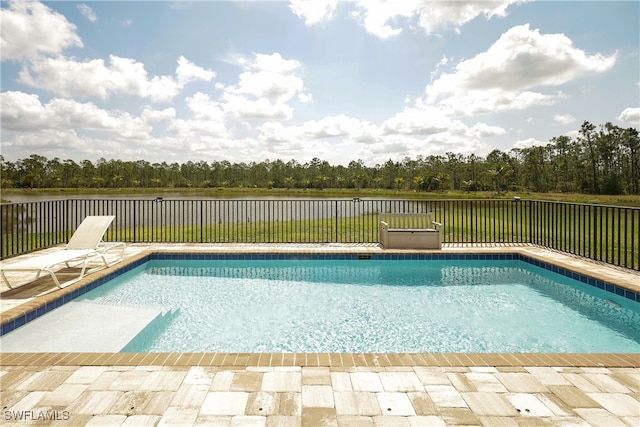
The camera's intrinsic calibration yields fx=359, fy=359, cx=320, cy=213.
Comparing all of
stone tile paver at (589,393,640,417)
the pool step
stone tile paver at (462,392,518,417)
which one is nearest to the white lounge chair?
the pool step

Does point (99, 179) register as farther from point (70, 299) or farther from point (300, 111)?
point (70, 299)

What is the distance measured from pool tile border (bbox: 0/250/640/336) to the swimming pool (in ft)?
0.18

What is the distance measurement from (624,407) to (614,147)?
51.4 meters

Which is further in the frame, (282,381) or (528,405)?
(282,381)

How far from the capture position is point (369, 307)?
471 cm

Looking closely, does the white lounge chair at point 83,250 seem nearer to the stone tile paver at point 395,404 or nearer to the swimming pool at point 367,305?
the swimming pool at point 367,305

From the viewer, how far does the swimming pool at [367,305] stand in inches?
143

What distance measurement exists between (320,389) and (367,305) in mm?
2647

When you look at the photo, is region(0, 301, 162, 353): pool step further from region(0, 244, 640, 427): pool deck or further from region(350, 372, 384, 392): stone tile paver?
region(350, 372, 384, 392): stone tile paver

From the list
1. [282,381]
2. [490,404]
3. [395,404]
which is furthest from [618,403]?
[282,381]

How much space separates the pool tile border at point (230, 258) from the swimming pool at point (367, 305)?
0.18ft

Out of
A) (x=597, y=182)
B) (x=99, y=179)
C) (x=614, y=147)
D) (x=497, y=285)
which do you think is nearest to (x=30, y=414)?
(x=497, y=285)

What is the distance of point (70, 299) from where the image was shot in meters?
4.34

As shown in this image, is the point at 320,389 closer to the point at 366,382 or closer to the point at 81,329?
the point at 366,382
